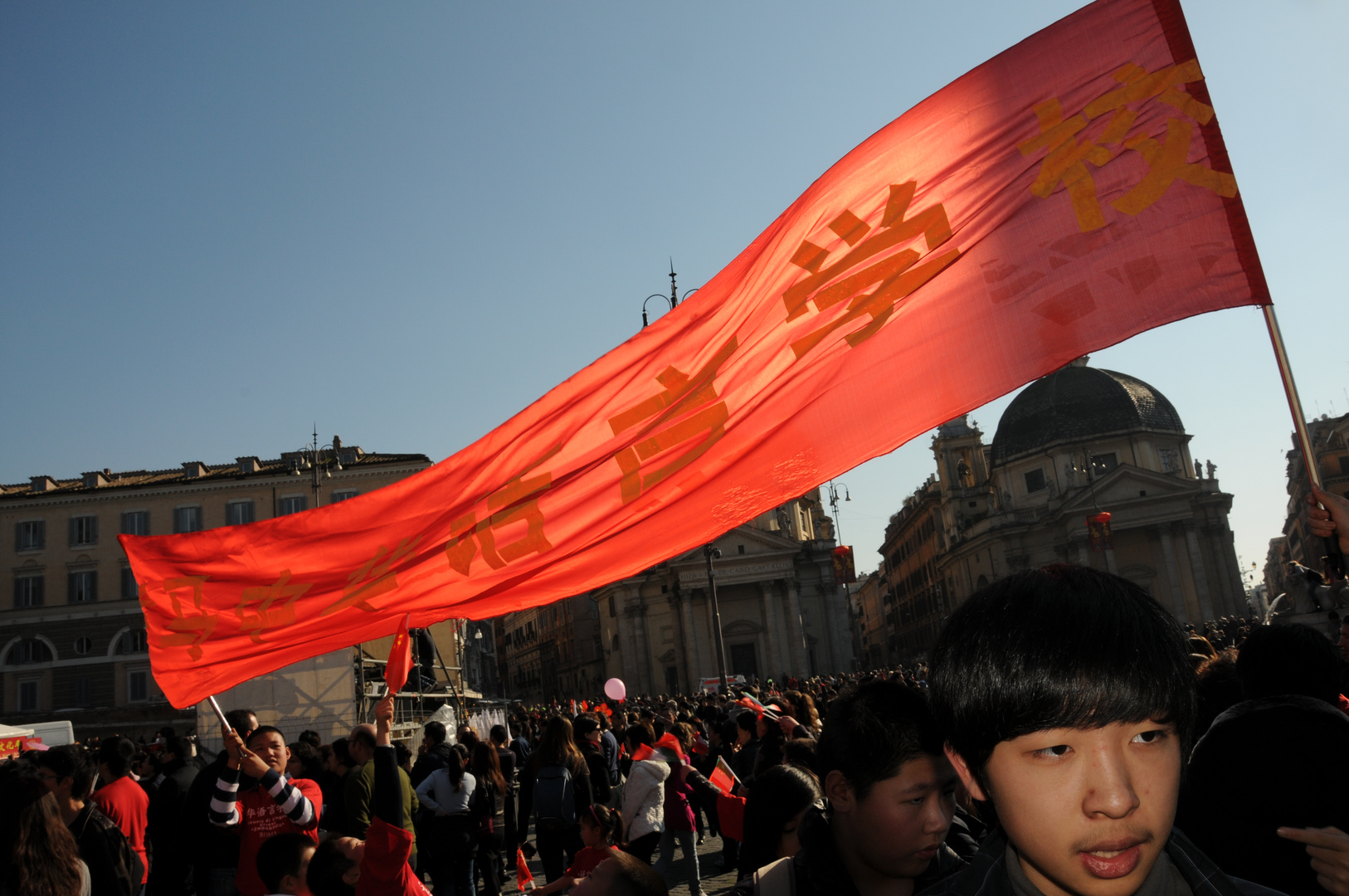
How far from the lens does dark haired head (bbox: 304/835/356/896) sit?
15.2 feet

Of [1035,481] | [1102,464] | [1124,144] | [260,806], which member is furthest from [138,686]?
[1102,464]

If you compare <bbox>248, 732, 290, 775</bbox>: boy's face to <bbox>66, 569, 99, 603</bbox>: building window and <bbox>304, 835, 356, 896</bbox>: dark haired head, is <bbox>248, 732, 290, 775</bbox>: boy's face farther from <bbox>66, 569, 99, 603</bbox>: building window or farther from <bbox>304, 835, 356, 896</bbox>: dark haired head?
<bbox>66, 569, 99, 603</bbox>: building window

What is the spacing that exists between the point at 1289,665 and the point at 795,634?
226ft

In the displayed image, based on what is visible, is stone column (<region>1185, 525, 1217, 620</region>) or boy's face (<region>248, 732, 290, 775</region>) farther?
stone column (<region>1185, 525, 1217, 620</region>)

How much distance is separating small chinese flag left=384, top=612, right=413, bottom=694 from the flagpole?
10.8 ft

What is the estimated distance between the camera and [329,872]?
465cm

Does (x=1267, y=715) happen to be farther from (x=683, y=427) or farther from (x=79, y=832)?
(x=79, y=832)

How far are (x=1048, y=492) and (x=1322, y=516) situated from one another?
75.7 meters

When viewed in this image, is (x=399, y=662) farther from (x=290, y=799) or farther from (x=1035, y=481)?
(x=1035, y=481)

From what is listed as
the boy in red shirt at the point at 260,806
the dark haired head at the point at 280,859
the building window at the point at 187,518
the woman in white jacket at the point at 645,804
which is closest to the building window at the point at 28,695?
the building window at the point at 187,518

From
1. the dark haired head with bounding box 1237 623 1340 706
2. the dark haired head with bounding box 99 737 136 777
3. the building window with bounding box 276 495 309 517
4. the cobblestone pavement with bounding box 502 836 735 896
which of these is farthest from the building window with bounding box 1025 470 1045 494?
the dark haired head with bounding box 1237 623 1340 706

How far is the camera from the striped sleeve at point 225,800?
5.74 meters

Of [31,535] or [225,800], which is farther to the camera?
[31,535]

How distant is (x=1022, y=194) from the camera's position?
169 inches
